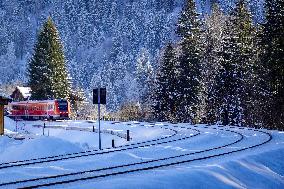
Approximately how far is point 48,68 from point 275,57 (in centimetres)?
3461

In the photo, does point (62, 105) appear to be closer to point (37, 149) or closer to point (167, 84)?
point (167, 84)

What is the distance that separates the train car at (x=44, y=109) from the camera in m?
55.2

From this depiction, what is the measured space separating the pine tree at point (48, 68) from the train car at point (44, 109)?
5239 millimetres

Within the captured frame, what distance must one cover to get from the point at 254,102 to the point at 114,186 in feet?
126

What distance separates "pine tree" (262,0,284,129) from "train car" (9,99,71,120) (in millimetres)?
23997

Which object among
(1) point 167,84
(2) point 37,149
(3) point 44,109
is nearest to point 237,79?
(1) point 167,84

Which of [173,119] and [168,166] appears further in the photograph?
[173,119]

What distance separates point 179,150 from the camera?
20547 millimetres

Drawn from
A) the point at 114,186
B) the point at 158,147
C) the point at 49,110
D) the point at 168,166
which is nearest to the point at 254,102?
the point at 49,110

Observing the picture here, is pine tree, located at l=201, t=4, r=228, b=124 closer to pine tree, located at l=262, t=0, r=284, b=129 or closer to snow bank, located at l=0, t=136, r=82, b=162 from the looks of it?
pine tree, located at l=262, t=0, r=284, b=129

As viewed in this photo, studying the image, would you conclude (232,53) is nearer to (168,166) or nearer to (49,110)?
(49,110)

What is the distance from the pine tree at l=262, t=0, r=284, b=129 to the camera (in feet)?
130

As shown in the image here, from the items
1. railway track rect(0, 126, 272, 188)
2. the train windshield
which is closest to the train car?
the train windshield

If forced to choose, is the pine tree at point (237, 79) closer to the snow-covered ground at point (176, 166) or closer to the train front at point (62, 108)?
the train front at point (62, 108)
